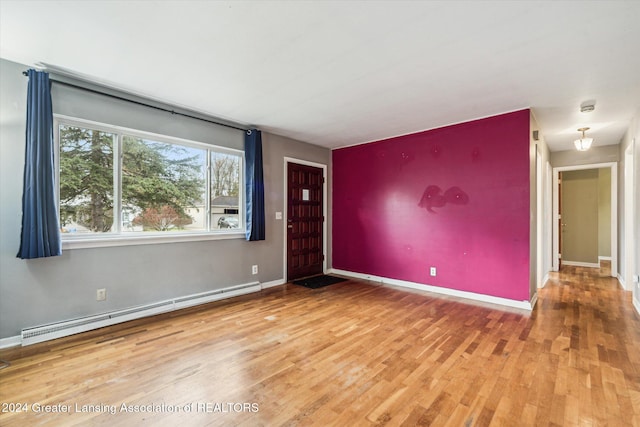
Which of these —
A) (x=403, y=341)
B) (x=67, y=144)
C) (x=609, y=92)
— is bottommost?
(x=403, y=341)

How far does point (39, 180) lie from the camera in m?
2.64

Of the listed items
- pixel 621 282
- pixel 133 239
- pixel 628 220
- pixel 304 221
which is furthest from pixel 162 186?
pixel 621 282

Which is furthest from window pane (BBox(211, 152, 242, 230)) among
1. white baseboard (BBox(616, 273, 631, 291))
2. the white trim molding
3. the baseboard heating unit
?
the white trim molding

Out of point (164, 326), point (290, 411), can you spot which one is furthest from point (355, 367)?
point (164, 326)

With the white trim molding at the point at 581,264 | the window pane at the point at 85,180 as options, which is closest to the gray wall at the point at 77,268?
the window pane at the point at 85,180

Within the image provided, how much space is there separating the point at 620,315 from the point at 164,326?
17.5 feet

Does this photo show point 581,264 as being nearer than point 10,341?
No

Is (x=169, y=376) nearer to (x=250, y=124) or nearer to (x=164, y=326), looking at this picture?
(x=164, y=326)

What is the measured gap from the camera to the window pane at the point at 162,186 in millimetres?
3385

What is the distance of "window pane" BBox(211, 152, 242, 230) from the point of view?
4207 millimetres

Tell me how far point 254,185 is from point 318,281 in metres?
2.09

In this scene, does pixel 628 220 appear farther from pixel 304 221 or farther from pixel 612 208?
pixel 304 221

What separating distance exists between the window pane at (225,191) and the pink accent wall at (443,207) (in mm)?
2225

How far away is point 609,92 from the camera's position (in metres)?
3.09
